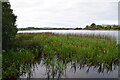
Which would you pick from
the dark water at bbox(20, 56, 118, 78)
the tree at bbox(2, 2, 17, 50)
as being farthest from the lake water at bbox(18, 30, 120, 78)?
the tree at bbox(2, 2, 17, 50)

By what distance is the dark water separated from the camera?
19.9 feet

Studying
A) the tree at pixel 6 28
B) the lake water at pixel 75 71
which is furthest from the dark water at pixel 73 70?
the tree at pixel 6 28

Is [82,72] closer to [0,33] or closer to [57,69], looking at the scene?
[57,69]

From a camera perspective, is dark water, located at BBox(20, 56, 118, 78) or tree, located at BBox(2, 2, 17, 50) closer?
dark water, located at BBox(20, 56, 118, 78)

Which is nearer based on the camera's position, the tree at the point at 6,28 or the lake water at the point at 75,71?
the lake water at the point at 75,71

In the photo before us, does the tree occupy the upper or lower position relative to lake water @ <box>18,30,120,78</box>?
upper

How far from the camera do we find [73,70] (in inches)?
261

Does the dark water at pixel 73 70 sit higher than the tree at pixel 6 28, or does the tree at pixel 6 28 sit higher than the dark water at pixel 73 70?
the tree at pixel 6 28

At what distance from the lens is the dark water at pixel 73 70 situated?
606cm

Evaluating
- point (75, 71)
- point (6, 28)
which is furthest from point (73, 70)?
point (6, 28)

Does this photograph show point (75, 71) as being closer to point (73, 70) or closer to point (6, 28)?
point (73, 70)

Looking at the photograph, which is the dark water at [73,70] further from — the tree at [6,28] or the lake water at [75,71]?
the tree at [6,28]

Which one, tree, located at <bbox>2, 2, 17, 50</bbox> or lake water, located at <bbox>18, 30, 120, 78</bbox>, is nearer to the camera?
lake water, located at <bbox>18, 30, 120, 78</bbox>

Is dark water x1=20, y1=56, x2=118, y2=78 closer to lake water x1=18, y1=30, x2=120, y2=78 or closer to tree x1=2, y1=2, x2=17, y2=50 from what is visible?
lake water x1=18, y1=30, x2=120, y2=78
